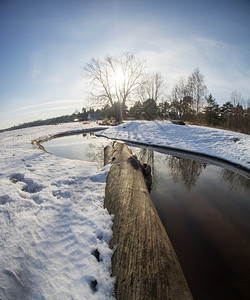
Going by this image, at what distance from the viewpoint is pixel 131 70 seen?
23.2 meters

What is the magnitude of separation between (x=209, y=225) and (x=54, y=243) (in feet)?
8.39

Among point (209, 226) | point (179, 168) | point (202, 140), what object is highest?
point (202, 140)

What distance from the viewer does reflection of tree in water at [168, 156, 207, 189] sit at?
438cm

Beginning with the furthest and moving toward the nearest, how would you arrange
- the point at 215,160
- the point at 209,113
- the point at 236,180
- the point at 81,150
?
the point at 209,113 → the point at 81,150 → the point at 215,160 → the point at 236,180

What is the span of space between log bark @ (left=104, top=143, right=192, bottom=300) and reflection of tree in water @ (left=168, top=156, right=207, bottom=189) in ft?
7.95

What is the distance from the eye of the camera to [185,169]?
5250mm

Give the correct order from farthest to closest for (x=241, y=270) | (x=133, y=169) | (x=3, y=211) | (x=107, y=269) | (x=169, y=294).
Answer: (x=133, y=169) → (x=3, y=211) → (x=241, y=270) → (x=107, y=269) → (x=169, y=294)

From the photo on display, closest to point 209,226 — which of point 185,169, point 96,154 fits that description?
point 185,169

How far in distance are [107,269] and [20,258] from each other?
36.3 inches

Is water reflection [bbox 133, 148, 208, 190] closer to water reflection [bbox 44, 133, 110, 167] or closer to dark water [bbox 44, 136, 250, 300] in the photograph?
dark water [bbox 44, 136, 250, 300]

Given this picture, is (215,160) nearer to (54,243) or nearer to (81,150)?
(54,243)

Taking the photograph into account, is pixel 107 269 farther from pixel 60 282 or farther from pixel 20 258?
pixel 20 258

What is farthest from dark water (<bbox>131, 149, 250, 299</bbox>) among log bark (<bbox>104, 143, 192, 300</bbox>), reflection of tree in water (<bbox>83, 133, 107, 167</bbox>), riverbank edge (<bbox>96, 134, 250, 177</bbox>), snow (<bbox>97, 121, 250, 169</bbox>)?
reflection of tree in water (<bbox>83, 133, 107, 167</bbox>)

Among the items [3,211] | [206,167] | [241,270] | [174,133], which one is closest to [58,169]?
[3,211]
